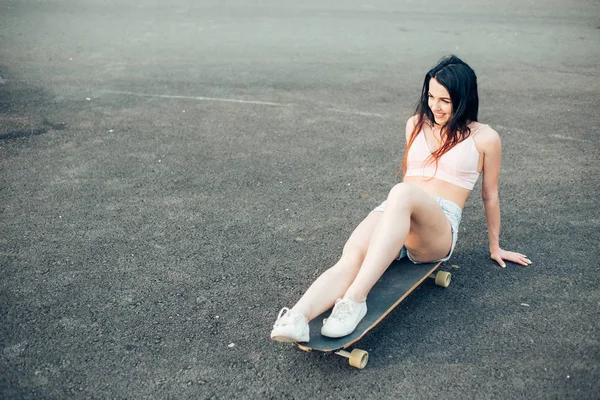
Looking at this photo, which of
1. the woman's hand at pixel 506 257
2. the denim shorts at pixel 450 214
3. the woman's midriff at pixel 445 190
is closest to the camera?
the denim shorts at pixel 450 214

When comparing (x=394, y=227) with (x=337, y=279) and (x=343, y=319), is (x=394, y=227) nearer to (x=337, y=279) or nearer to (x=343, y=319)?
(x=337, y=279)

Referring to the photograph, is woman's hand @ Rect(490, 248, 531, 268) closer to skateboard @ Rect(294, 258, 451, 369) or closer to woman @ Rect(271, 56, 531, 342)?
woman @ Rect(271, 56, 531, 342)

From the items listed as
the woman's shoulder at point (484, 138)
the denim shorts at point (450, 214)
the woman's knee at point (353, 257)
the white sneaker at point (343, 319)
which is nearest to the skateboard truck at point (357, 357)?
the white sneaker at point (343, 319)

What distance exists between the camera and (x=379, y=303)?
13.1ft

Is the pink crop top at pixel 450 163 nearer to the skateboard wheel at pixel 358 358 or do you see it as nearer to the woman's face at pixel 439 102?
the woman's face at pixel 439 102

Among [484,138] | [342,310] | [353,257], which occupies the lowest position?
[342,310]

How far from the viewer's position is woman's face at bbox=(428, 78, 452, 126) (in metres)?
4.26

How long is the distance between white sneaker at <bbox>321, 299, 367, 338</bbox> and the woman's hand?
156cm

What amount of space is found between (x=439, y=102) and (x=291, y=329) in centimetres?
199

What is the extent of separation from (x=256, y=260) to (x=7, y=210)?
8.33ft

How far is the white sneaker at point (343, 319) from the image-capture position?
3.66 metres

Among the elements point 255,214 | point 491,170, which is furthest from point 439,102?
point 255,214

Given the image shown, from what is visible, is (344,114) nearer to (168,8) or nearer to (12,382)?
(12,382)

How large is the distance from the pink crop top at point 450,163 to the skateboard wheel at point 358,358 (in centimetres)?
153
